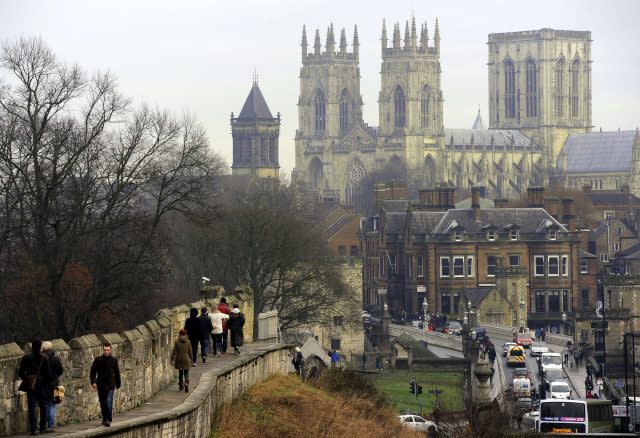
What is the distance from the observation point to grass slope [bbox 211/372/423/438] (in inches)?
1181

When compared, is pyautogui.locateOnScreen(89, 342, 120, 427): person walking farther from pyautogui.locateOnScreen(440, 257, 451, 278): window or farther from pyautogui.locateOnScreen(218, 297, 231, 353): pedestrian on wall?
pyautogui.locateOnScreen(440, 257, 451, 278): window

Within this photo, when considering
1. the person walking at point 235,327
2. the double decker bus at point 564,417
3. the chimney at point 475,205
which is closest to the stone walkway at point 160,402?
the person walking at point 235,327

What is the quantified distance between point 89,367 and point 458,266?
93494mm

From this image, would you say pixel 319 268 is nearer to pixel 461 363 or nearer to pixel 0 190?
pixel 461 363

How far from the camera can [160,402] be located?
28.1 m

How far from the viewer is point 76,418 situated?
25.4 meters

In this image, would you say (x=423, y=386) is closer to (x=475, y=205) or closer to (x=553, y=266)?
(x=553, y=266)

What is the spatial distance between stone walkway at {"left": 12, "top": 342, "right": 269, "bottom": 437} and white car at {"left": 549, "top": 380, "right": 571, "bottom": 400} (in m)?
29.1

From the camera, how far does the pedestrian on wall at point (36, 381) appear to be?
75.9 ft

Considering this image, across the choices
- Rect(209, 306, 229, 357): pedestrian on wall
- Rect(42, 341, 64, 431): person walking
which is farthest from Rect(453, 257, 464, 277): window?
Rect(42, 341, 64, 431): person walking

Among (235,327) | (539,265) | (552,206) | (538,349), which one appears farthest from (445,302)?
(235,327)

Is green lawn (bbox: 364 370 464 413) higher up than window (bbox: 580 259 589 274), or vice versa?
window (bbox: 580 259 589 274)

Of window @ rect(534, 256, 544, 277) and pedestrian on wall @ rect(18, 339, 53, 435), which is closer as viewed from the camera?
pedestrian on wall @ rect(18, 339, 53, 435)

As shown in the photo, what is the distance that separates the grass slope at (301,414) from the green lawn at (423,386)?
22.8 metres
